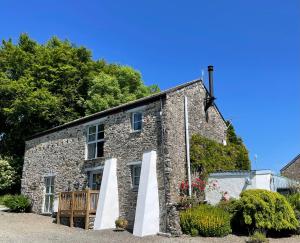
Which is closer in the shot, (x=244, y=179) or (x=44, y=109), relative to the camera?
(x=244, y=179)

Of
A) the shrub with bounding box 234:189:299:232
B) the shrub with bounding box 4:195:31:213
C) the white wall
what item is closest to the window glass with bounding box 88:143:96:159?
the shrub with bounding box 4:195:31:213

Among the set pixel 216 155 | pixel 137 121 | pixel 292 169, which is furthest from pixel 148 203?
pixel 292 169

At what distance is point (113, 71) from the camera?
3672cm

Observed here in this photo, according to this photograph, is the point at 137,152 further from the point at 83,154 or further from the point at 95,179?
the point at 83,154

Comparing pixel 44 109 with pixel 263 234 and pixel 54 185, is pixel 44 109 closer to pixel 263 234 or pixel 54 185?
pixel 54 185

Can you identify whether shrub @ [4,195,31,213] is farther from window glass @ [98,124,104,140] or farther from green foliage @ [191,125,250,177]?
green foliage @ [191,125,250,177]

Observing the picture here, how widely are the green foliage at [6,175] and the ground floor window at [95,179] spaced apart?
12.5 m

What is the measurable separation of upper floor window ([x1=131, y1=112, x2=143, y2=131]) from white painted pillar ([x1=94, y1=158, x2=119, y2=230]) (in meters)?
2.01

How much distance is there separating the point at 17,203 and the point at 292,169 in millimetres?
29713

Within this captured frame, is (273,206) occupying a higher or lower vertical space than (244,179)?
lower

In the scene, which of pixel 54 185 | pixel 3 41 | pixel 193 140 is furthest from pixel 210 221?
pixel 3 41

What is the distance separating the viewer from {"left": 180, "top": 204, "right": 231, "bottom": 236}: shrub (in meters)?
13.5

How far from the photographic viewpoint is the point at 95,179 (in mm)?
18516

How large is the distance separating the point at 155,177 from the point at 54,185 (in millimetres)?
8647
